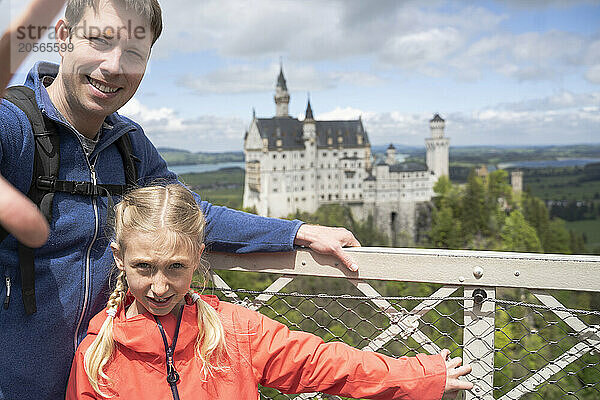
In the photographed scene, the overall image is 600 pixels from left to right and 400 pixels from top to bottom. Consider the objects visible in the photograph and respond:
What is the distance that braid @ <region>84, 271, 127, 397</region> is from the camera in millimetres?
1048

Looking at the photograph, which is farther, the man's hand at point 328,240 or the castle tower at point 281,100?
the castle tower at point 281,100

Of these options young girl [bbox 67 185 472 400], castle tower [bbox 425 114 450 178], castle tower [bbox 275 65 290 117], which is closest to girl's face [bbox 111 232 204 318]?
young girl [bbox 67 185 472 400]

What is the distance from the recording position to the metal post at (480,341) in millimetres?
1200

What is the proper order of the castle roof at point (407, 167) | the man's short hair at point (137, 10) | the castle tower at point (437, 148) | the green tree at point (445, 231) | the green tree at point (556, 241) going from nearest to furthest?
the man's short hair at point (137, 10), the green tree at point (445, 231), the green tree at point (556, 241), the castle roof at point (407, 167), the castle tower at point (437, 148)

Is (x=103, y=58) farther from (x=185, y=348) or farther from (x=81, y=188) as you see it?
(x=185, y=348)

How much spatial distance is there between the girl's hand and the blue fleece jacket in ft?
2.41

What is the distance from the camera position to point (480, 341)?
122 cm

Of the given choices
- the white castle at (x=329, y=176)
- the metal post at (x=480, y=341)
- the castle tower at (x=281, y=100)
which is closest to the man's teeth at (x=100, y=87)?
the metal post at (x=480, y=341)

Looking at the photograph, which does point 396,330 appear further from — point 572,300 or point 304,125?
point 304,125

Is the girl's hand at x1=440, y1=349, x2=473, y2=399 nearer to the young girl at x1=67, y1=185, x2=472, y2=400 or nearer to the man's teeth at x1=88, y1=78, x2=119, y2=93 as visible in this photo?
the young girl at x1=67, y1=185, x2=472, y2=400

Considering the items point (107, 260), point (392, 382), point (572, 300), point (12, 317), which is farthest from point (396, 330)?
point (572, 300)

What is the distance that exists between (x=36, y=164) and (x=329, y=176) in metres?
31.9

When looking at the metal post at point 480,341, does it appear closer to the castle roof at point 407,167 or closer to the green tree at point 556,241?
the green tree at point 556,241

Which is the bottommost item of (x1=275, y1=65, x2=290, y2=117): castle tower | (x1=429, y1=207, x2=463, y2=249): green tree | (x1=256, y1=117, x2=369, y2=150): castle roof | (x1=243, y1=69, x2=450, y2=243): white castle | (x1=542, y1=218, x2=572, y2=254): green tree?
(x1=542, y1=218, x2=572, y2=254): green tree
